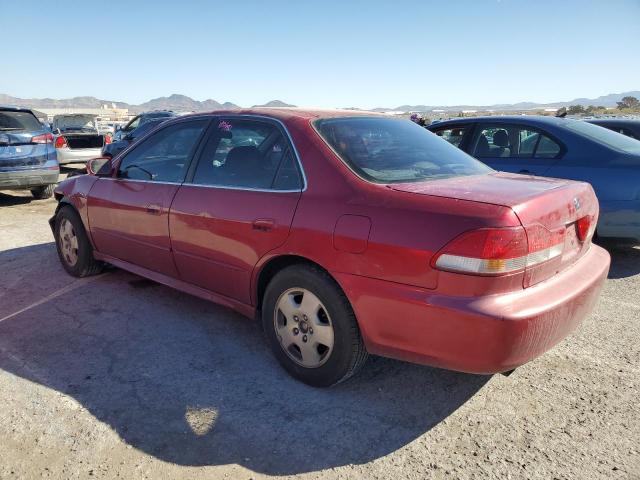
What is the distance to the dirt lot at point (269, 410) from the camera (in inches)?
89.0

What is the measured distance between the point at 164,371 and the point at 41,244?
407 cm

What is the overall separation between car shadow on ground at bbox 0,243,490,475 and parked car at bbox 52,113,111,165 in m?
9.59

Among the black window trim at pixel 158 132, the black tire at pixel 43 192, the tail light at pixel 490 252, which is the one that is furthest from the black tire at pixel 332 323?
the black tire at pixel 43 192

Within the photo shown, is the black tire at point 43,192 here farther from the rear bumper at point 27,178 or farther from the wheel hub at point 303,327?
the wheel hub at point 303,327

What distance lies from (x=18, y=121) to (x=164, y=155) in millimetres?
6244

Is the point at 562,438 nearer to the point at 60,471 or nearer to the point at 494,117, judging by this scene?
the point at 60,471

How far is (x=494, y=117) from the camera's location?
19.4 feet

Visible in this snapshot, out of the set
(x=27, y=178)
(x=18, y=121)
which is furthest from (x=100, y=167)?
(x=18, y=121)

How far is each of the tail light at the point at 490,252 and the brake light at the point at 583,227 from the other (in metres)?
0.63

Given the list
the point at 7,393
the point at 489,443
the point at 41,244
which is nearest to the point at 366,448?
the point at 489,443

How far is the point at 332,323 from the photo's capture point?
8.75 ft

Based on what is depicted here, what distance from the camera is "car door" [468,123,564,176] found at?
527cm

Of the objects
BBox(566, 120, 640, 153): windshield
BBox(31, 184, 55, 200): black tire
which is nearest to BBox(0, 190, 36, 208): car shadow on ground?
BBox(31, 184, 55, 200): black tire

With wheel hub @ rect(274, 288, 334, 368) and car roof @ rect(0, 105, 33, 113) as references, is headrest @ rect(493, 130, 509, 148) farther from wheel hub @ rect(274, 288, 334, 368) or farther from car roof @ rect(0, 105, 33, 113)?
car roof @ rect(0, 105, 33, 113)
